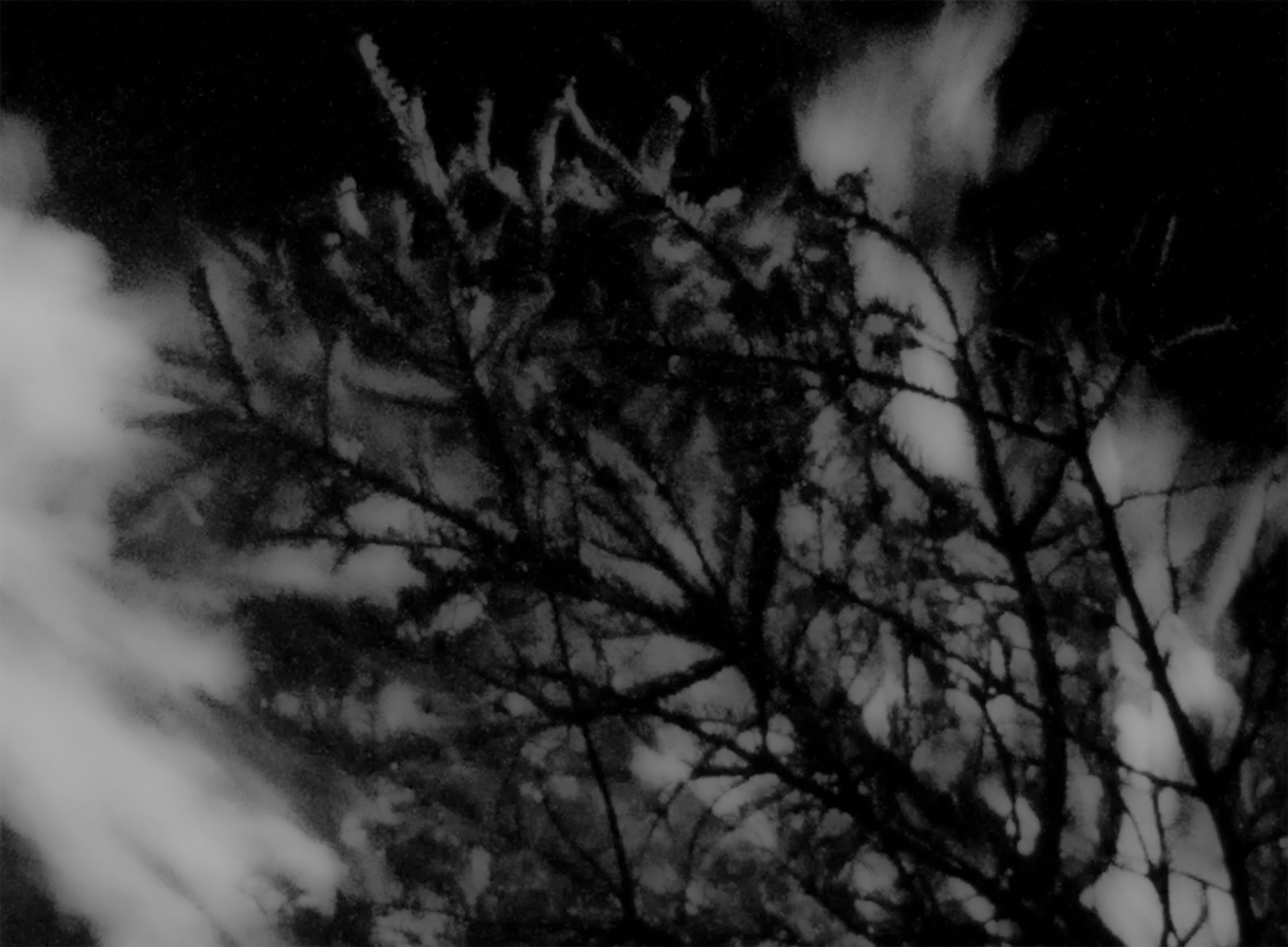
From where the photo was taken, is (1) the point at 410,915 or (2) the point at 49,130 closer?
(1) the point at 410,915

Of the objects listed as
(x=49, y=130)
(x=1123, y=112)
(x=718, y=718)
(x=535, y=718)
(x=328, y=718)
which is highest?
(x=1123, y=112)

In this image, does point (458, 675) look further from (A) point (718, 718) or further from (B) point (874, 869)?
(B) point (874, 869)

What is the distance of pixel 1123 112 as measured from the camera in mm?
2184

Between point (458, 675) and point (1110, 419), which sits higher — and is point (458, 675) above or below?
below

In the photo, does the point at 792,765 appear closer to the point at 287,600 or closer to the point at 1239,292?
the point at 287,600

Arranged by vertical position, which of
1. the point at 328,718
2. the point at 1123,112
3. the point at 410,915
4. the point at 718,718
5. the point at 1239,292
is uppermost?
the point at 1123,112

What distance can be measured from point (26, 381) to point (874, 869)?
2507mm

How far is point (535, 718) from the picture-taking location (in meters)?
1.99

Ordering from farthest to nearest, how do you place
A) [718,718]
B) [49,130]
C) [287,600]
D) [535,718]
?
[49,130] → [287,600] → [535,718] → [718,718]

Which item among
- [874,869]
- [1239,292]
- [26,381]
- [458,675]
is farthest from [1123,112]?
[26,381]

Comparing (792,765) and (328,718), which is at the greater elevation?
(792,765)

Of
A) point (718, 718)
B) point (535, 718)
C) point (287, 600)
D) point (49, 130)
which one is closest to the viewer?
point (718, 718)

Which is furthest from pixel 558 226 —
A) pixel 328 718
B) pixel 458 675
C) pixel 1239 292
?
pixel 1239 292

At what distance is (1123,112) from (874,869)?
1.96m
